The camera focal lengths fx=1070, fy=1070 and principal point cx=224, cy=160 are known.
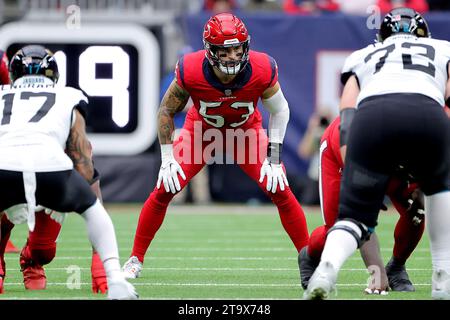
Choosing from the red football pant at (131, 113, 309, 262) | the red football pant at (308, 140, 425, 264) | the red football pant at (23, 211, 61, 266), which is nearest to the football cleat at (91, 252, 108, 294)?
the red football pant at (23, 211, 61, 266)

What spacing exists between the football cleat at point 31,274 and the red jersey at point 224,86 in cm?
142

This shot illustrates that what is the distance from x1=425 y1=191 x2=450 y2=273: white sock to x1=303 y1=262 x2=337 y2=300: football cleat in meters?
0.69

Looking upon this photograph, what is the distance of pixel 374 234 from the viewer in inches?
227

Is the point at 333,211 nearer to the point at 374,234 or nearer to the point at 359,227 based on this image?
the point at 374,234

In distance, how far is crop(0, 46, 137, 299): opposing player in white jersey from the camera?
516 cm

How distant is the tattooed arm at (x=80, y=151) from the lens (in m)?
5.46

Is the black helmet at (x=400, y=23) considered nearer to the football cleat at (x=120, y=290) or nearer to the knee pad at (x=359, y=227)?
the knee pad at (x=359, y=227)

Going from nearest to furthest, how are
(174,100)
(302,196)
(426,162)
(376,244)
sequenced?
1. (426,162)
2. (376,244)
3. (174,100)
4. (302,196)

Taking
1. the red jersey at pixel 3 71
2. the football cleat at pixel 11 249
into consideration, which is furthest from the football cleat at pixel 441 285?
the red jersey at pixel 3 71

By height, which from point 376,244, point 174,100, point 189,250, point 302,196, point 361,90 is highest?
point 361,90

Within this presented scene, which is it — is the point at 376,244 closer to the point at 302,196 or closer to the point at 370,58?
the point at 370,58

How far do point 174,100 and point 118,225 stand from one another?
3914mm
